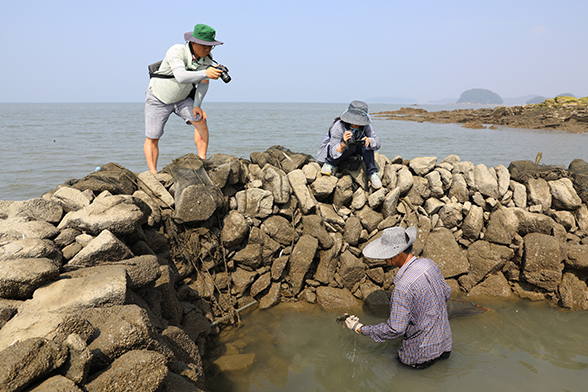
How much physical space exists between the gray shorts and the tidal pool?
328cm

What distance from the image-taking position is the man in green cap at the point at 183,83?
16.4 ft

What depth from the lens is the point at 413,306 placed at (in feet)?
11.6

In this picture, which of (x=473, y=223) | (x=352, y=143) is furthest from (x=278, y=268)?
(x=473, y=223)

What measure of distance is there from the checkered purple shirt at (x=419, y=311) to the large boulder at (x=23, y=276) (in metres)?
3.01

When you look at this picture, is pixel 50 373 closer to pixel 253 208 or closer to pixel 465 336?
pixel 253 208

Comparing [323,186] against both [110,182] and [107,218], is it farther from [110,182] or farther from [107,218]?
[107,218]

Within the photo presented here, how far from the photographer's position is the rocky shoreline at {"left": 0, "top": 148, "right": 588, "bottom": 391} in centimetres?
265

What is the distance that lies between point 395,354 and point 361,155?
132 inches

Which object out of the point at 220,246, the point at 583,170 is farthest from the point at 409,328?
the point at 583,170

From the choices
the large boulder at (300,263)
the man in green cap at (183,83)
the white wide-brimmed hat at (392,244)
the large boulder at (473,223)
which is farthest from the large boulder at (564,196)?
the man in green cap at (183,83)

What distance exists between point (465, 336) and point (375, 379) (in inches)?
63.1

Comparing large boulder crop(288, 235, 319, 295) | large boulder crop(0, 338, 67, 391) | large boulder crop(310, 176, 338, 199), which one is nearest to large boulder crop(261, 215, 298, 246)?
large boulder crop(288, 235, 319, 295)

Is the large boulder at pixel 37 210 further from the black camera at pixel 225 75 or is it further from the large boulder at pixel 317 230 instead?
the large boulder at pixel 317 230

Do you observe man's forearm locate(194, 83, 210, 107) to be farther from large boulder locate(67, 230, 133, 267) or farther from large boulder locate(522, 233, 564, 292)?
large boulder locate(522, 233, 564, 292)
